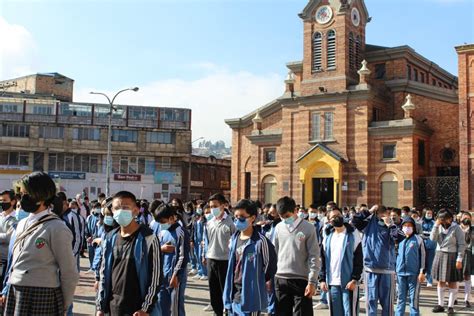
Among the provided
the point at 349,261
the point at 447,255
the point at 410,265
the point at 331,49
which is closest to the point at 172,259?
the point at 349,261

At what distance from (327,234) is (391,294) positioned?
4.74 ft

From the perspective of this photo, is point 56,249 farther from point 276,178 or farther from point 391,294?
point 276,178

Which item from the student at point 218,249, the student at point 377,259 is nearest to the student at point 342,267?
the student at point 377,259

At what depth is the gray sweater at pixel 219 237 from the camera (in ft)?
31.2

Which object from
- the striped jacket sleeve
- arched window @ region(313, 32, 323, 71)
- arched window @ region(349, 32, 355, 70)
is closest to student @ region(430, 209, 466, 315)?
the striped jacket sleeve

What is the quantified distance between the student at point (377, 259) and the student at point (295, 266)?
1607mm

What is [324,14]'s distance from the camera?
35844 millimetres

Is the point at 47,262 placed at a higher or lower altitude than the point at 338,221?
lower

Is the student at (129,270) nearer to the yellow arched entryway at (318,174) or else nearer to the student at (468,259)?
the student at (468,259)

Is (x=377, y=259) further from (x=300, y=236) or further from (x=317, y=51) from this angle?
(x=317, y=51)

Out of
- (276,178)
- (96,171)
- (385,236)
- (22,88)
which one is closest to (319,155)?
(276,178)

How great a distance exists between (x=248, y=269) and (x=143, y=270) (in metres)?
2.23

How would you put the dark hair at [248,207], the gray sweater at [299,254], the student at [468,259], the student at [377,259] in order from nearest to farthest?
the dark hair at [248,207] → the gray sweater at [299,254] → the student at [377,259] → the student at [468,259]

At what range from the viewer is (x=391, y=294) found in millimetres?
8711
